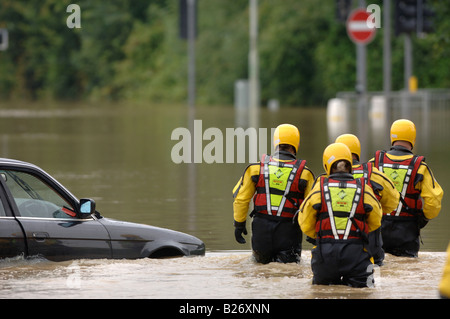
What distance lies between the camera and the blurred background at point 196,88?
65.4 ft

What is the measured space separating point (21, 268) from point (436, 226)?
242 inches

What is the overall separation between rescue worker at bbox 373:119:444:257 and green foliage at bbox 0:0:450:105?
984 inches

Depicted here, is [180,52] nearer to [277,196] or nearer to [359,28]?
[359,28]

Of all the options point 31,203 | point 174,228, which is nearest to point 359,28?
point 174,228

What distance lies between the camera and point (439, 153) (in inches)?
1003

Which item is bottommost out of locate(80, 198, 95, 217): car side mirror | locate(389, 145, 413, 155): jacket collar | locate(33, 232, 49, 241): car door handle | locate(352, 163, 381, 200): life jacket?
locate(33, 232, 49, 241): car door handle

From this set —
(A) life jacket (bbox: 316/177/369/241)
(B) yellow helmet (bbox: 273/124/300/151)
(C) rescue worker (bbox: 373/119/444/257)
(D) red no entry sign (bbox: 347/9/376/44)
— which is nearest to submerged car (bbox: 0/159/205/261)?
(B) yellow helmet (bbox: 273/124/300/151)

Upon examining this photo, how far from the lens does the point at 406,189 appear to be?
1095 centimetres

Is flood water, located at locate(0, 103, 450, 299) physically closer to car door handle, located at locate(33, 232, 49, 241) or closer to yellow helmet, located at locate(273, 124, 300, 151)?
car door handle, located at locate(33, 232, 49, 241)

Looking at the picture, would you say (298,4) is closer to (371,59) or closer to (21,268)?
(371,59)

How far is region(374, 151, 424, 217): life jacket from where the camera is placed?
10.9 metres

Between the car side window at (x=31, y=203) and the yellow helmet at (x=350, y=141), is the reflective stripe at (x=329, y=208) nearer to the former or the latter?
the yellow helmet at (x=350, y=141)

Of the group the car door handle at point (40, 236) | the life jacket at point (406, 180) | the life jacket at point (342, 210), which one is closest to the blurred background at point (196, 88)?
the life jacket at point (406, 180)

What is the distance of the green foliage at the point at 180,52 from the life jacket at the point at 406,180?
25.1 meters
